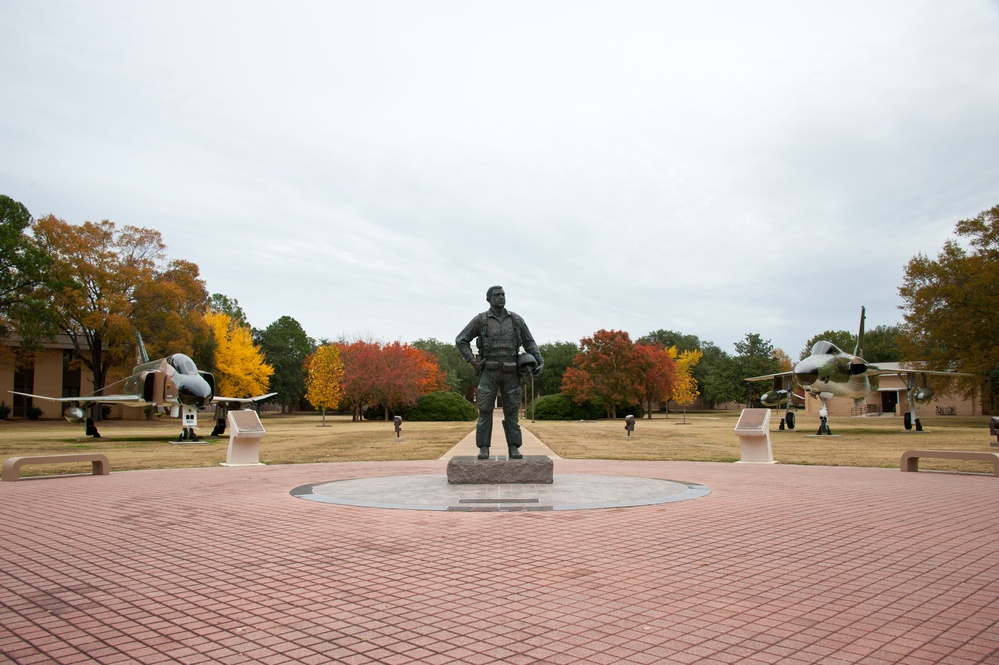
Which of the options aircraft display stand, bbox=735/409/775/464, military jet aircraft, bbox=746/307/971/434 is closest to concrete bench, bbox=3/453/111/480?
aircraft display stand, bbox=735/409/775/464

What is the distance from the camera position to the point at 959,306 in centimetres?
3878

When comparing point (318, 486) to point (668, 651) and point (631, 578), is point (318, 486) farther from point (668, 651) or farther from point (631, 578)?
point (668, 651)

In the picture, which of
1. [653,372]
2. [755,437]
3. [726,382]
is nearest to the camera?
[755,437]

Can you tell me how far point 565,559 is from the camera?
5.58 metres

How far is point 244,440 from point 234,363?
37.7 meters

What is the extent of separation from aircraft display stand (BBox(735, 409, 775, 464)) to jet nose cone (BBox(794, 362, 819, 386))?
605 inches

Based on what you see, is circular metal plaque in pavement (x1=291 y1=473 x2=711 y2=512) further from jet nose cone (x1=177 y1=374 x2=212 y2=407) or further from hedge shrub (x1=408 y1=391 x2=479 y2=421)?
hedge shrub (x1=408 y1=391 x2=479 y2=421)

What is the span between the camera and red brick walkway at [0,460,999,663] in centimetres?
365

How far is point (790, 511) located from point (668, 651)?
5.27 m

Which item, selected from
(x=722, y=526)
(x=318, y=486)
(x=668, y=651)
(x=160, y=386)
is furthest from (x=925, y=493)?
(x=160, y=386)

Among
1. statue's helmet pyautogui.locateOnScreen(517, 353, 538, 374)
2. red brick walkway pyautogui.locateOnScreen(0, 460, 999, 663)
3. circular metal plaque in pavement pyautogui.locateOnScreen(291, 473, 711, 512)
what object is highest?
statue's helmet pyautogui.locateOnScreen(517, 353, 538, 374)

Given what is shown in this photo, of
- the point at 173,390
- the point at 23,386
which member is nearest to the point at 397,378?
the point at 173,390

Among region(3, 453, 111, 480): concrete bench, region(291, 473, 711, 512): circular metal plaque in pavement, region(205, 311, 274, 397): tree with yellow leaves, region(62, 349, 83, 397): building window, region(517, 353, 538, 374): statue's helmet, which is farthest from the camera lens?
region(62, 349, 83, 397): building window

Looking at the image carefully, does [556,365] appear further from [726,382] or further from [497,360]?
[497,360]
